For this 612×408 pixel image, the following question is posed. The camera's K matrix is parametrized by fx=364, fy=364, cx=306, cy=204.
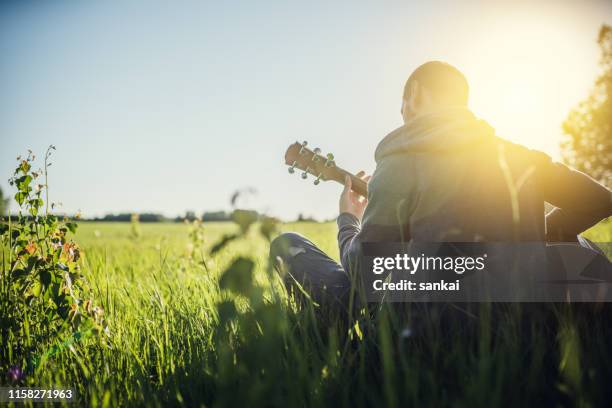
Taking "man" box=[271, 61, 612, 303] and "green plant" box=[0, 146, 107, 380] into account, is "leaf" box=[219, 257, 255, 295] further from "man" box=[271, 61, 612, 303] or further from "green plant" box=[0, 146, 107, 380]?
"green plant" box=[0, 146, 107, 380]

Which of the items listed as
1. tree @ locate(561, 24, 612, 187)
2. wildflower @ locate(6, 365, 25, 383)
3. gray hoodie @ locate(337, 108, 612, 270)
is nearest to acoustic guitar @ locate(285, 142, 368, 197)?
gray hoodie @ locate(337, 108, 612, 270)

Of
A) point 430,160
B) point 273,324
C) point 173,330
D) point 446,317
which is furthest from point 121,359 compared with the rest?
point 430,160

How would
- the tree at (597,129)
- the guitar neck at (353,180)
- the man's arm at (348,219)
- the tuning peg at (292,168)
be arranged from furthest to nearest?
the tree at (597,129)
the tuning peg at (292,168)
the guitar neck at (353,180)
the man's arm at (348,219)

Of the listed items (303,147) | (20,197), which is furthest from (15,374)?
(303,147)

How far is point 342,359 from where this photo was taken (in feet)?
4.31

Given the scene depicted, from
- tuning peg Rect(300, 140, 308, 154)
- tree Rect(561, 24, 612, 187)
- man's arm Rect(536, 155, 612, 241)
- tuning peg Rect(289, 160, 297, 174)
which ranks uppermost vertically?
tree Rect(561, 24, 612, 187)

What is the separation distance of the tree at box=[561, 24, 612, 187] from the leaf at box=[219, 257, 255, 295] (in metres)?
23.3

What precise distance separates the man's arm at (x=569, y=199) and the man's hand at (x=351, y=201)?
3.55 feet

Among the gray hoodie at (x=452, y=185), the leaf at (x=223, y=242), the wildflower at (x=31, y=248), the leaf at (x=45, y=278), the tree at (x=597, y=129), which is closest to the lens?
the leaf at (x=223, y=242)

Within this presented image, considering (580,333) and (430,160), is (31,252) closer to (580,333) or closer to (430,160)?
(430,160)

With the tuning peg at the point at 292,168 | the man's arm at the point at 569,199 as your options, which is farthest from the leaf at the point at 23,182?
the man's arm at the point at 569,199

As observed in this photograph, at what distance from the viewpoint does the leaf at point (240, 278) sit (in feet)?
2.46

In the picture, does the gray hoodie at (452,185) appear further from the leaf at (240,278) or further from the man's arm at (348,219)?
the leaf at (240,278)

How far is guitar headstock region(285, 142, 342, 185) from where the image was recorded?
2.86 m
